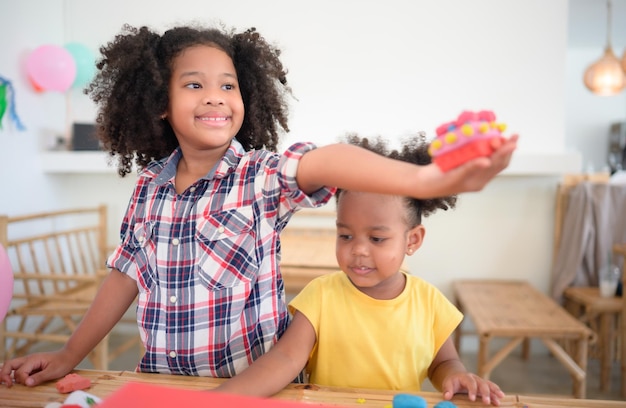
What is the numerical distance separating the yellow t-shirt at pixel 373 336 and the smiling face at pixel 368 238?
6 centimetres

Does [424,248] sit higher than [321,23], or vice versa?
[321,23]

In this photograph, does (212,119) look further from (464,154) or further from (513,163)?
(513,163)

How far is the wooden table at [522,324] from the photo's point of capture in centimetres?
238

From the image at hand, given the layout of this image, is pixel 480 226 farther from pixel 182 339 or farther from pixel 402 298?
pixel 182 339

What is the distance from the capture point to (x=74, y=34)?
12.5 ft

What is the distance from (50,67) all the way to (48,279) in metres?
1.41

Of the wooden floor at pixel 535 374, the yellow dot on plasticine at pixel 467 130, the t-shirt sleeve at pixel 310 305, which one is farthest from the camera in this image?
the wooden floor at pixel 535 374

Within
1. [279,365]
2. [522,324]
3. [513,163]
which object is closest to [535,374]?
[522,324]

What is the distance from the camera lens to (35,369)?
2.92 feet

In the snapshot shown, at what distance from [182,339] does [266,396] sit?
218mm

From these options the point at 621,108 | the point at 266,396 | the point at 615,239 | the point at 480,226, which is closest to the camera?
the point at 266,396

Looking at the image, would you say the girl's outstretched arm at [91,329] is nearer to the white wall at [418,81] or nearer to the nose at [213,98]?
the nose at [213,98]

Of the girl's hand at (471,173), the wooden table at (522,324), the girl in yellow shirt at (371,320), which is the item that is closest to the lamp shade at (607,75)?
the wooden table at (522,324)

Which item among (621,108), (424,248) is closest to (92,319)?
(424,248)
